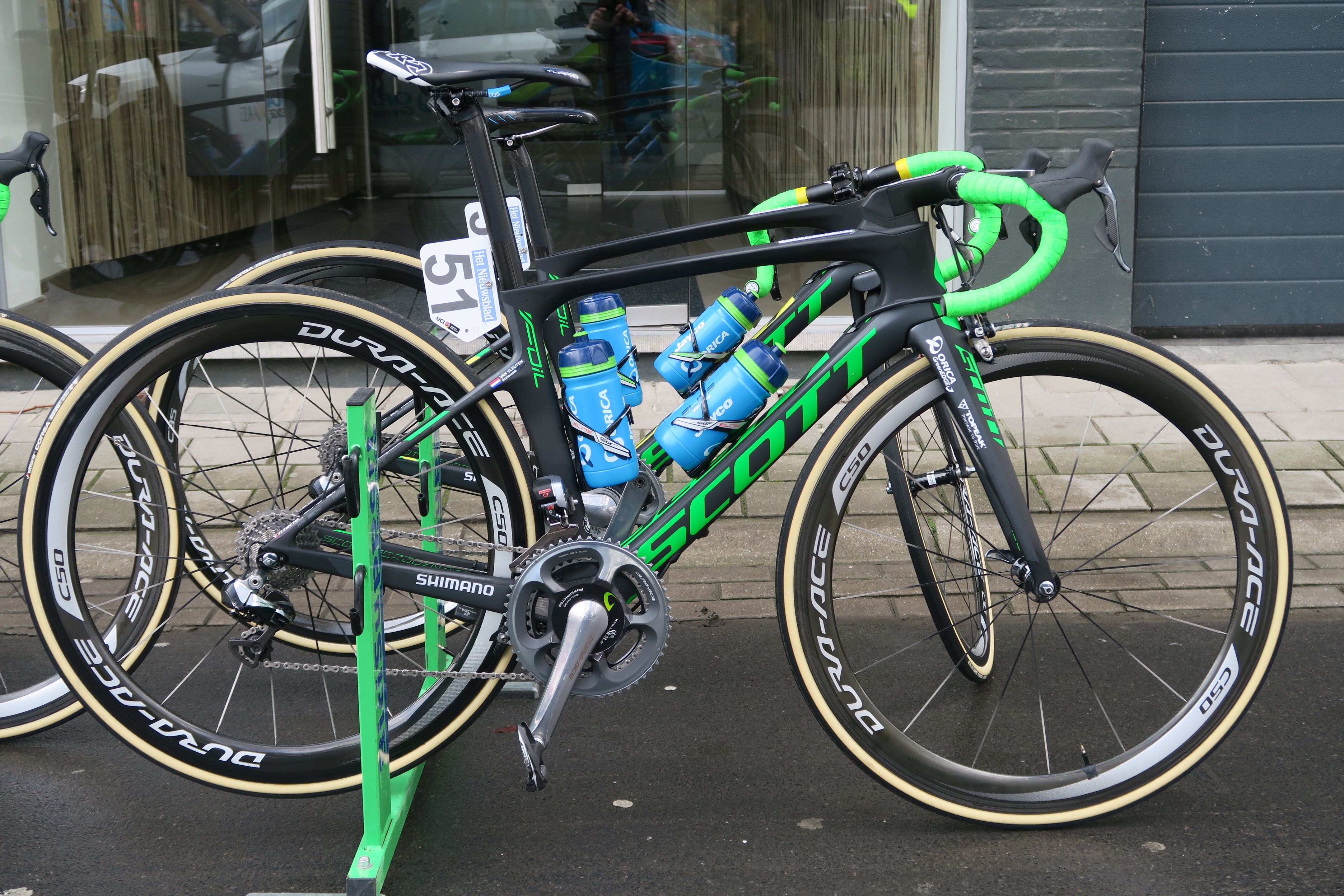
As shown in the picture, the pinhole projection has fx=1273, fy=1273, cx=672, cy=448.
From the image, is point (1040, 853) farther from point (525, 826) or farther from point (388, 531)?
point (388, 531)

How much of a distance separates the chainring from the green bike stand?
0.31 metres

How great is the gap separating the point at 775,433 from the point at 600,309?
46 cm

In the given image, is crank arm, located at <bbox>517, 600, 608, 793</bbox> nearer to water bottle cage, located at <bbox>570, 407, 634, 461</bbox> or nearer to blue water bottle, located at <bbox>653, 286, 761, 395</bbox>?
water bottle cage, located at <bbox>570, 407, 634, 461</bbox>

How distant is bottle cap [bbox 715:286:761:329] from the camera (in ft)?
9.38

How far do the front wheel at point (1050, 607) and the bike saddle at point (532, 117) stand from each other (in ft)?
2.89

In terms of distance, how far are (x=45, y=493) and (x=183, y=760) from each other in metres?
0.64

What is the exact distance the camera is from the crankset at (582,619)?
8.87 feet

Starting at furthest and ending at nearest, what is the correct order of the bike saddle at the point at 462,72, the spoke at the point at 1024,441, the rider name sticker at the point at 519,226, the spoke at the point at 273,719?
the spoke at the point at 1024,441
the spoke at the point at 273,719
the rider name sticker at the point at 519,226
the bike saddle at the point at 462,72

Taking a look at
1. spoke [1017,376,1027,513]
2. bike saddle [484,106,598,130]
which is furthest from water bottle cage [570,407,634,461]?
spoke [1017,376,1027,513]

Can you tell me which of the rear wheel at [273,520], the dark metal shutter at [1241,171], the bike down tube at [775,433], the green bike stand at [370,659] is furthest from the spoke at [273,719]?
the dark metal shutter at [1241,171]

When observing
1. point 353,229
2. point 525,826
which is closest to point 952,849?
point 525,826

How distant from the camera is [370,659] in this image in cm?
255

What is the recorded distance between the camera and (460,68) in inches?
103

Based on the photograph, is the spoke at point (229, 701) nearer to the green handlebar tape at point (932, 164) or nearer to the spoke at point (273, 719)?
the spoke at point (273, 719)
